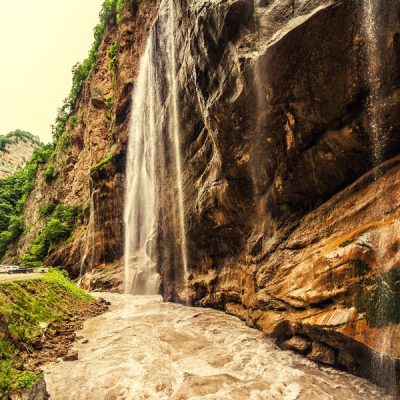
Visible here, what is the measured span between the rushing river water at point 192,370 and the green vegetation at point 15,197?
4864 centimetres

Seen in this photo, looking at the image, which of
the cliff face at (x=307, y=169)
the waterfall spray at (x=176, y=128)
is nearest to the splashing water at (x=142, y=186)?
the waterfall spray at (x=176, y=128)

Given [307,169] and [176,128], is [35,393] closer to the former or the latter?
[307,169]

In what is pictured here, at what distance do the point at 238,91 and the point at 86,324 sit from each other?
42.0 ft

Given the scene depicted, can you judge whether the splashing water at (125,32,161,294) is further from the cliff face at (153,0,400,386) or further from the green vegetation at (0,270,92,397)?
the cliff face at (153,0,400,386)

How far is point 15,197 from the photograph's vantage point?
223ft

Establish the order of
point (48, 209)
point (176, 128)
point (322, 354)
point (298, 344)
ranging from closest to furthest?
point (322, 354), point (298, 344), point (176, 128), point (48, 209)

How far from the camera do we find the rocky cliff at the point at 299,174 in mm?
7848

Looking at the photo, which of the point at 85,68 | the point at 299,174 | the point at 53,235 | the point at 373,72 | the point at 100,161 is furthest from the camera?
the point at 85,68

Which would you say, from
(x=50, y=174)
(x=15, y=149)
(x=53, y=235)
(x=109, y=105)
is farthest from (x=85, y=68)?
(x=15, y=149)

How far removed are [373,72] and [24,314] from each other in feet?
46.4

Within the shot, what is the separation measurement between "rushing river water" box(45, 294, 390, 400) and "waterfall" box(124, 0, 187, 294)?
796 centimetres

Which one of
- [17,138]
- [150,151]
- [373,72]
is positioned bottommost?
[373,72]

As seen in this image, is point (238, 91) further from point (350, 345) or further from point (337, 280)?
point (350, 345)

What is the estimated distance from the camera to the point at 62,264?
120 ft
